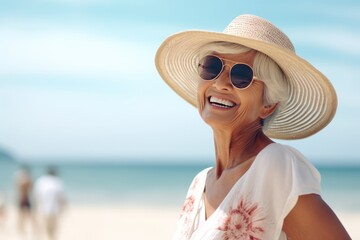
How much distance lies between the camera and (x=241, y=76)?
2.20 m

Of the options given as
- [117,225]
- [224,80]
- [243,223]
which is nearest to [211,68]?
[224,80]

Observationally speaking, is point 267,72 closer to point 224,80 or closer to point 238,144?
point 224,80

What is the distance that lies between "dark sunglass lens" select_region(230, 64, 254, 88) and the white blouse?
22 centimetres

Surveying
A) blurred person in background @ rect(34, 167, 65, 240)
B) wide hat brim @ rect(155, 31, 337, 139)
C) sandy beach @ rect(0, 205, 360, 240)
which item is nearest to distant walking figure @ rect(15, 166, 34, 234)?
blurred person in background @ rect(34, 167, 65, 240)

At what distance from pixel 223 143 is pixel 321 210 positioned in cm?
45

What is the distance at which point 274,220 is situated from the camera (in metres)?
2.04

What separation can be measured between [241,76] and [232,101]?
9 centimetres

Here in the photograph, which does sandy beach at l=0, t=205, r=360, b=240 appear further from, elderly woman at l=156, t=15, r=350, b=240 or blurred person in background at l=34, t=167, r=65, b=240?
elderly woman at l=156, t=15, r=350, b=240

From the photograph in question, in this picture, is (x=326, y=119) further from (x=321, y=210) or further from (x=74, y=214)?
(x=74, y=214)

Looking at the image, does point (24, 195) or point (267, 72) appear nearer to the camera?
point (267, 72)

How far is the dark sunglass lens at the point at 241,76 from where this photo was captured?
2.20 m

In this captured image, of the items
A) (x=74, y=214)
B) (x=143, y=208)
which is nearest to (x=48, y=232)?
(x=74, y=214)

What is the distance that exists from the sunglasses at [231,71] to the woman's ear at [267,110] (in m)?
0.13

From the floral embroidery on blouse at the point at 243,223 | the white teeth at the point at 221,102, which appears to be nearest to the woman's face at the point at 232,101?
the white teeth at the point at 221,102
